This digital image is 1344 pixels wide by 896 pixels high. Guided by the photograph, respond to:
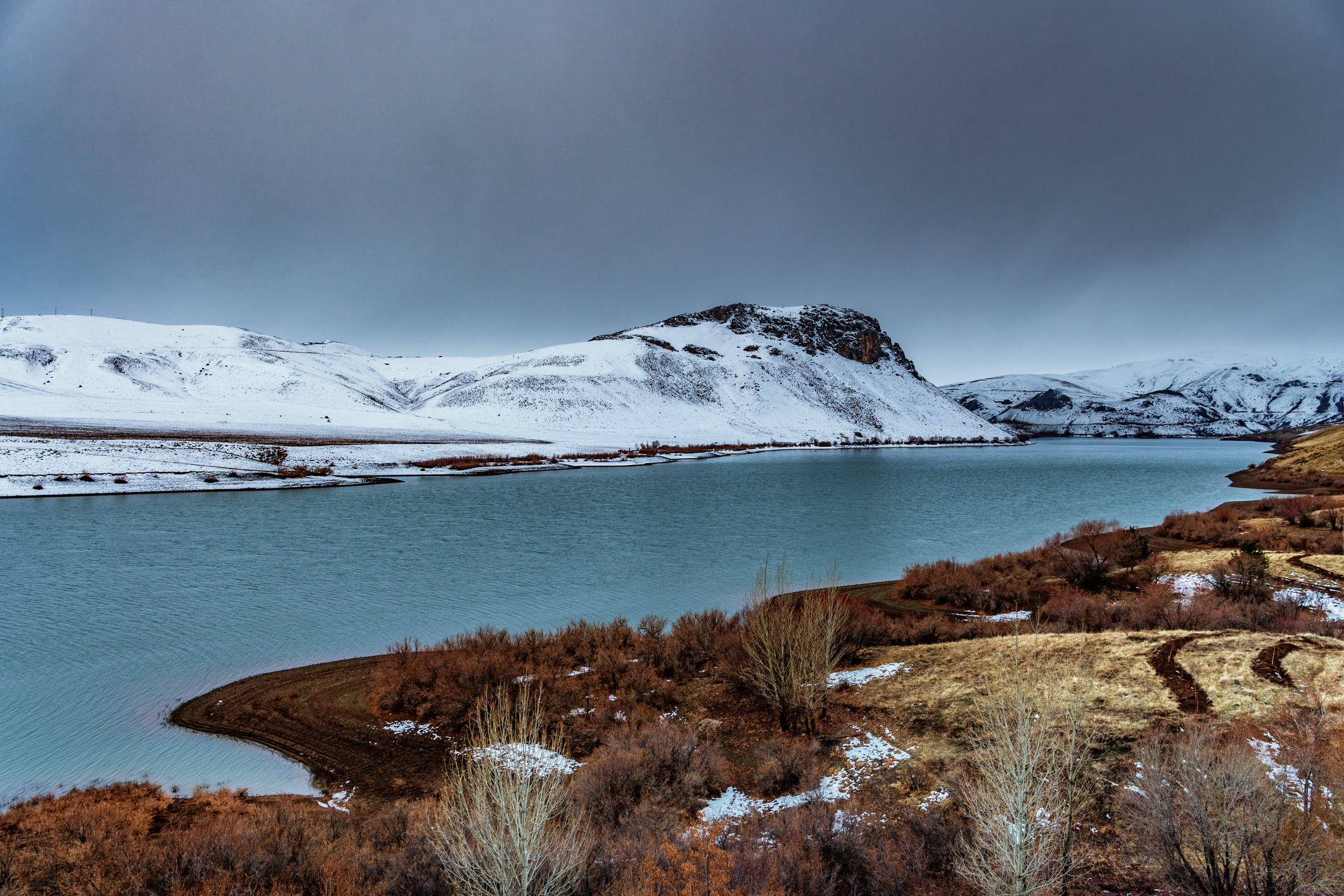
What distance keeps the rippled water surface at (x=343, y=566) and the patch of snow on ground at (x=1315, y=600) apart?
26.4ft

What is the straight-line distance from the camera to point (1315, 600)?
10.4 m

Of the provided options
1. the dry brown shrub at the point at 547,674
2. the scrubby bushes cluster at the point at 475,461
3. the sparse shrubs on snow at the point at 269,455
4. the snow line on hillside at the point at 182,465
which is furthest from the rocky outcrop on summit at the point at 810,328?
the dry brown shrub at the point at 547,674

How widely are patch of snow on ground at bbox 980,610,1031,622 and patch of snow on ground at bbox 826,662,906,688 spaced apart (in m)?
3.05

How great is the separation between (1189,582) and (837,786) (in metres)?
11.9

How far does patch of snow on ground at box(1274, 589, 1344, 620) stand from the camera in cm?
964

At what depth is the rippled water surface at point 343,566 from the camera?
8.55 metres

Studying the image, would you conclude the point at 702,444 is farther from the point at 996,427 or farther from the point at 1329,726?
the point at 996,427

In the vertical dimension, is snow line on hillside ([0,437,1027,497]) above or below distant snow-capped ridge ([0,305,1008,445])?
below

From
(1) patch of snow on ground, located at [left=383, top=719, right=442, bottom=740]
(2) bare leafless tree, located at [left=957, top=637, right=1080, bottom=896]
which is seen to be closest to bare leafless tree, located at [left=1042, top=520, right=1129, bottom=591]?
(2) bare leafless tree, located at [left=957, top=637, right=1080, bottom=896]

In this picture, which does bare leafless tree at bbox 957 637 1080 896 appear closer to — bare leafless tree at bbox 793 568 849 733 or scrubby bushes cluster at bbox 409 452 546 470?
bare leafless tree at bbox 793 568 849 733

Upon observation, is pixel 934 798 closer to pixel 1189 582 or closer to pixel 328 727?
pixel 328 727

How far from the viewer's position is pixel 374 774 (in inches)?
277

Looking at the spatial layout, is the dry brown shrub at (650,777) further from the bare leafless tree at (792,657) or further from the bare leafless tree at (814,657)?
the bare leafless tree at (814,657)

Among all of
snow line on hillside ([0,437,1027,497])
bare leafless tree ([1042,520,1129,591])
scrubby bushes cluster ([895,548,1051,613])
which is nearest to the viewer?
scrubby bushes cluster ([895,548,1051,613])
